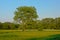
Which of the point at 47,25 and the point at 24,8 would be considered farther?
the point at 47,25

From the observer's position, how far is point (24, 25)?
7725 cm

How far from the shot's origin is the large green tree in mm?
77438

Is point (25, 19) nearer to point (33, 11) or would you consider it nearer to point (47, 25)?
point (33, 11)

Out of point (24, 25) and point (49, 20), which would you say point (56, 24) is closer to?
point (49, 20)

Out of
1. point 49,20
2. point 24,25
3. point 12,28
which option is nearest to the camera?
point 24,25

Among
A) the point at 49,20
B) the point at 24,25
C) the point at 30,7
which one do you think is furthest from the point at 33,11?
the point at 49,20

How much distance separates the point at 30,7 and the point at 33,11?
2.40 m

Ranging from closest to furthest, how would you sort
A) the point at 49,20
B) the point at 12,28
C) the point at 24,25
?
the point at 24,25, the point at 12,28, the point at 49,20

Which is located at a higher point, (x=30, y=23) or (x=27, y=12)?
(x=27, y=12)

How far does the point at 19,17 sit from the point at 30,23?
5605mm

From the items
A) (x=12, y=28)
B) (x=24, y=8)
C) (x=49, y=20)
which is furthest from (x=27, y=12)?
(x=49, y=20)

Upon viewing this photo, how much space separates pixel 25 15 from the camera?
255 feet

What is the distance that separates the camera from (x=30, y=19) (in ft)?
258

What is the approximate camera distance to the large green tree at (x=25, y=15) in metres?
77.4
